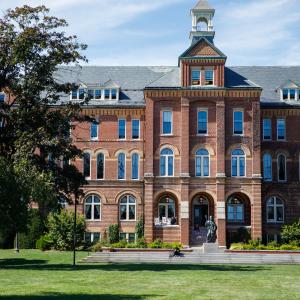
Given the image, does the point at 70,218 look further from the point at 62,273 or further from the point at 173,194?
the point at 62,273

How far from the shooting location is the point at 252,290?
80.8ft

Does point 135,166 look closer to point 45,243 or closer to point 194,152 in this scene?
point 194,152

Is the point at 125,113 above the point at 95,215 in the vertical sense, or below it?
above

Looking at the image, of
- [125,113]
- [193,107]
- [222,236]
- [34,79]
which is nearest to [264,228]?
[222,236]

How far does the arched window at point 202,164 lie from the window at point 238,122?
126 inches

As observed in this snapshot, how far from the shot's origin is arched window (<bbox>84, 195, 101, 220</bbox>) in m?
56.2

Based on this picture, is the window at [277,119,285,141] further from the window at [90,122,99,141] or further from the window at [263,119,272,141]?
the window at [90,122,99,141]

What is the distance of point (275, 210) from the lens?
56.3 metres

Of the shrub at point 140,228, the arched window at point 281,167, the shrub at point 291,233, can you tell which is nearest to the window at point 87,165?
the shrub at point 140,228

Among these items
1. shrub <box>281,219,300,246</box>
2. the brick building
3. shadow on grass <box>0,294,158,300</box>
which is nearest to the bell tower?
the brick building

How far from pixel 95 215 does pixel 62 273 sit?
2496 centimetres

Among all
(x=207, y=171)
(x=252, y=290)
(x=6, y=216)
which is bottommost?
(x=252, y=290)

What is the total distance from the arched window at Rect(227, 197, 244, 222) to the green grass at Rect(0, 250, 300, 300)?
1751cm

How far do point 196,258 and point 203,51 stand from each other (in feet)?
62.6
